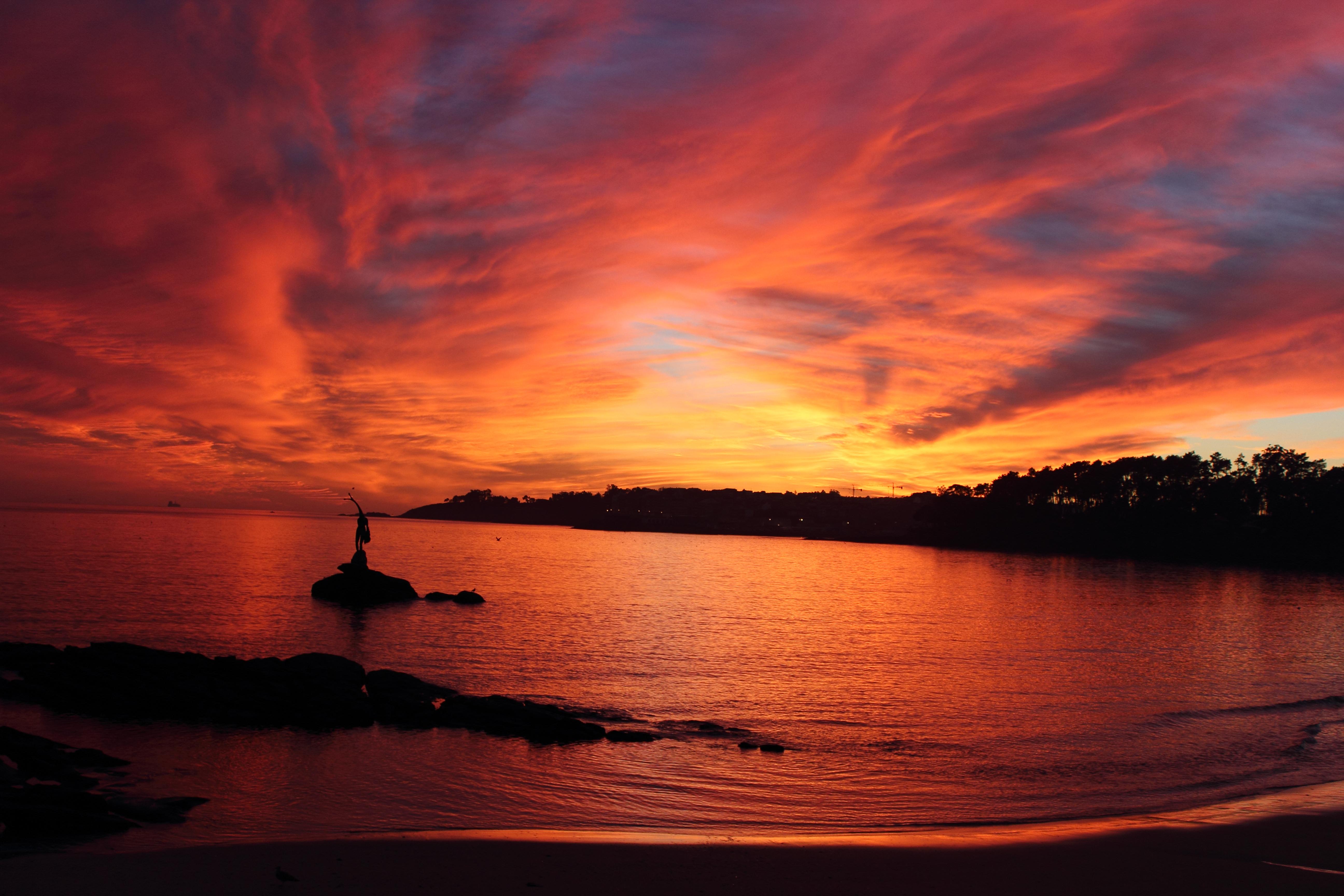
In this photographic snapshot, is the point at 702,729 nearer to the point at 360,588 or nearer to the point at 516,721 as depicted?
the point at 516,721

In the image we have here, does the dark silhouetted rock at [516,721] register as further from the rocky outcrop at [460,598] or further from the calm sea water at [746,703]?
the rocky outcrop at [460,598]

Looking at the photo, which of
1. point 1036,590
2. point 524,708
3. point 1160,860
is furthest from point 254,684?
point 1036,590

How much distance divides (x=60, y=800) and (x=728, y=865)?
36.1ft

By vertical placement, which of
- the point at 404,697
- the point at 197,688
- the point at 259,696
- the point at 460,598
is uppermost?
the point at 197,688

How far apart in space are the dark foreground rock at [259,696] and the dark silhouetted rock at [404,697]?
40 mm

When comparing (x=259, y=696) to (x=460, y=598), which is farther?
(x=460, y=598)

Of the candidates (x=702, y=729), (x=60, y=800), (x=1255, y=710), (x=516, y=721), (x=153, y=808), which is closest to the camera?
(x=60, y=800)

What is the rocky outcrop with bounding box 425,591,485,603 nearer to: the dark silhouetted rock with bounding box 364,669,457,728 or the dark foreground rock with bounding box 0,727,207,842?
the dark silhouetted rock with bounding box 364,669,457,728

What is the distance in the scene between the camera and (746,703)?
1069 inches

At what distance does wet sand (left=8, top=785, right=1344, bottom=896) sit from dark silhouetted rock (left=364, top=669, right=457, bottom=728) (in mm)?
8857

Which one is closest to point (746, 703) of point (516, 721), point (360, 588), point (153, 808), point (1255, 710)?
point (516, 721)

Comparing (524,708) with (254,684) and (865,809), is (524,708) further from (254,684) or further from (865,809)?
(865,809)

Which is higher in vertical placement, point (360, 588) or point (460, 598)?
point (360, 588)

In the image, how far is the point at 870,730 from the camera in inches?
923
